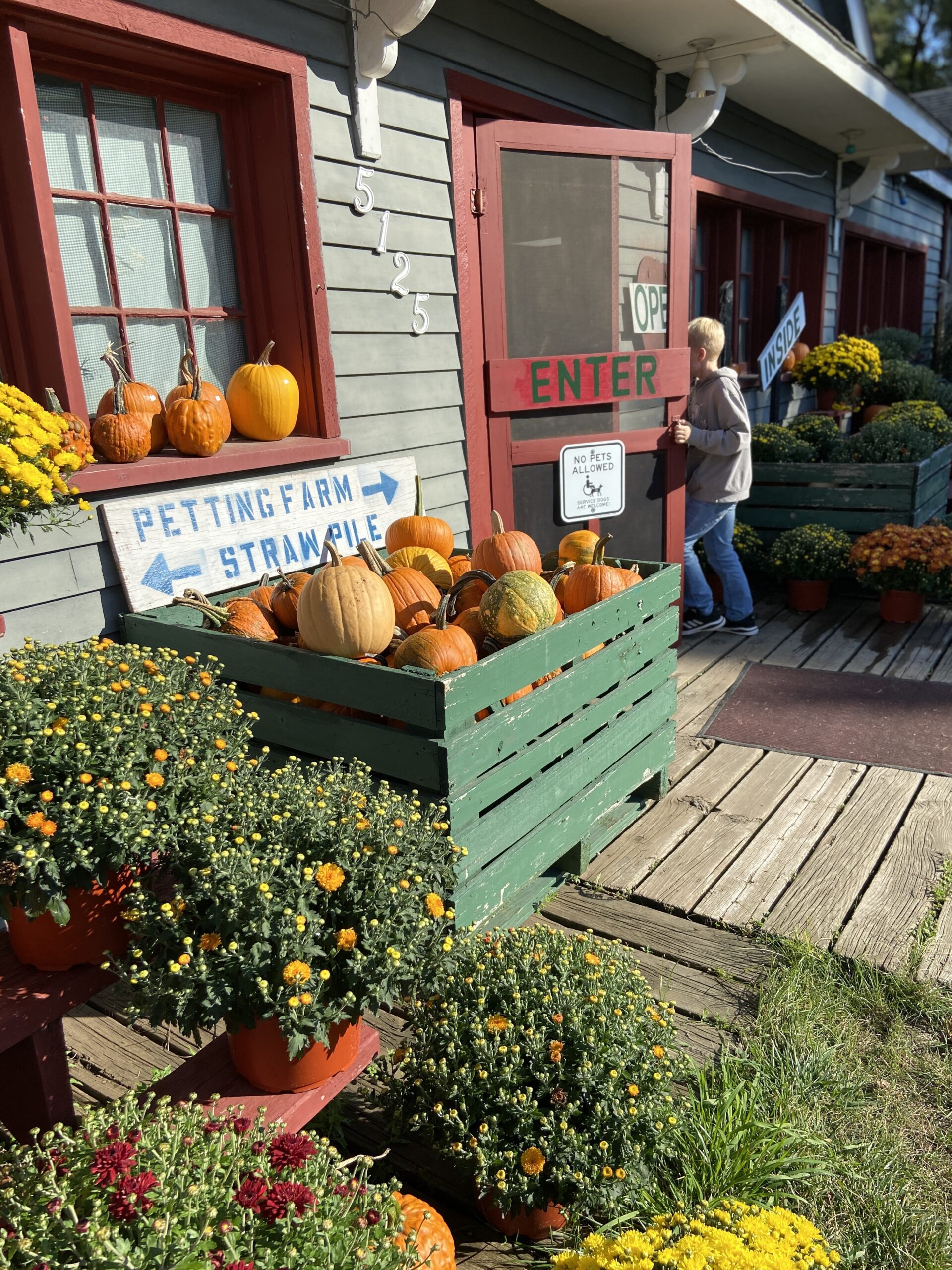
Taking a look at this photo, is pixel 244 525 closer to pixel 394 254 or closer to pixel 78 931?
pixel 394 254

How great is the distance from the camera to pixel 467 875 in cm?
244

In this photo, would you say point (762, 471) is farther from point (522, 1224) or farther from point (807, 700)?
point (522, 1224)

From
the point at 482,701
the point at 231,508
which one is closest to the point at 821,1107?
the point at 482,701

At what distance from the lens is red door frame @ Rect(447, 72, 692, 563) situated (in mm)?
3984

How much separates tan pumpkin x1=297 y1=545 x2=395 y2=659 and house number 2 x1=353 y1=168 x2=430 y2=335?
1702 millimetres

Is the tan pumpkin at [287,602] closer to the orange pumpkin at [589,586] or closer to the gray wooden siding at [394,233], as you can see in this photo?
the gray wooden siding at [394,233]

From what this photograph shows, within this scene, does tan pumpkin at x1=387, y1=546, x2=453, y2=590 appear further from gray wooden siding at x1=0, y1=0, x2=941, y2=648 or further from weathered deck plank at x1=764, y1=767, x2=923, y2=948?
weathered deck plank at x1=764, y1=767, x2=923, y2=948

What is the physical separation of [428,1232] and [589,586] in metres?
1.92

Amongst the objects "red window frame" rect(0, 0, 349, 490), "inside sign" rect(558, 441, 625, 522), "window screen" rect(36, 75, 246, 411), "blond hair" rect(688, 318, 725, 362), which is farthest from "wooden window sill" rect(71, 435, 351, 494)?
"blond hair" rect(688, 318, 725, 362)

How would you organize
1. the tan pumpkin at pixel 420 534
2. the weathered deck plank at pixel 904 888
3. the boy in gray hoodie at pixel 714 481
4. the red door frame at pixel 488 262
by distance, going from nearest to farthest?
1. the weathered deck plank at pixel 904 888
2. the tan pumpkin at pixel 420 534
3. the red door frame at pixel 488 262
4. the boy in gray hoodie at pixel 714 481

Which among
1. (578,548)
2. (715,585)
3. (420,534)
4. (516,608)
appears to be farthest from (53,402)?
(715,585)

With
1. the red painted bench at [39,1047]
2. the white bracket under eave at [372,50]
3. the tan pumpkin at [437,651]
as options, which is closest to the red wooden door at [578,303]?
the white bracket under eave at [372,50]

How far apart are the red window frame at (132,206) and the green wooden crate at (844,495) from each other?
4.37m

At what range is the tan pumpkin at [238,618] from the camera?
8.91 ft
